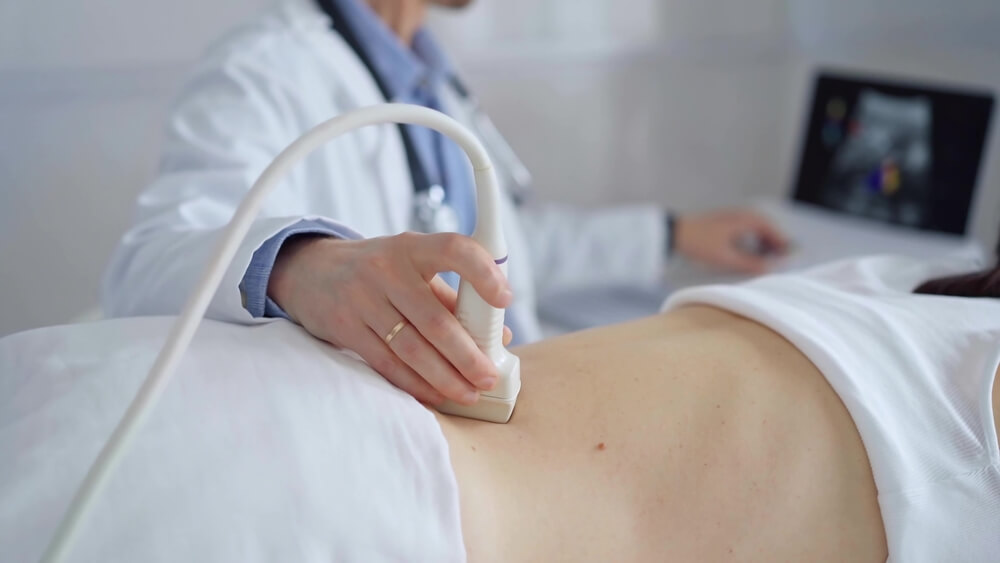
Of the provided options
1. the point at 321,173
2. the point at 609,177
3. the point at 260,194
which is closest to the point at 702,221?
the point at 609,177

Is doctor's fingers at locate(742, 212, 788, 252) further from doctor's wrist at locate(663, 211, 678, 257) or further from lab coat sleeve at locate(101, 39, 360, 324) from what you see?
lab coat sleeve at locate(101, 39, 360, 324)

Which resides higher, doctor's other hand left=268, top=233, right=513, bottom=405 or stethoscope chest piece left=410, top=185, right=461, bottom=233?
doctor's other hand left=268, top=233, right=513, bottom=405

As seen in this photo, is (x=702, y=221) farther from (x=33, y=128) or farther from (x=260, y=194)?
(x=260, y=194)

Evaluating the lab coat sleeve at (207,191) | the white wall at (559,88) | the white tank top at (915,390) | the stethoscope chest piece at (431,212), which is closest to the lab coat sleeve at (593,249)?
the white wall at (559,88)

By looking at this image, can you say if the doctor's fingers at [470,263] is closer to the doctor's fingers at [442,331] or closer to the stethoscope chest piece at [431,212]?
the doctor's fingers at [442,331]

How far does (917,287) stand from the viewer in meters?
0.79

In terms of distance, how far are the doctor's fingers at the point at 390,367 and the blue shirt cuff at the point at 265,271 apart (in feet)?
0.31

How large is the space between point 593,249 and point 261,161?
755 millimetres

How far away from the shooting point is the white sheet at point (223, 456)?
1.45 ft

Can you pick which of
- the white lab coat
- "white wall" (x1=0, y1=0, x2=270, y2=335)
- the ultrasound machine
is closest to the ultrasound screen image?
the ultrasound machine

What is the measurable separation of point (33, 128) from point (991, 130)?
1.59 m

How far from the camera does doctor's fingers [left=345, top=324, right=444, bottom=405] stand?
576 mm

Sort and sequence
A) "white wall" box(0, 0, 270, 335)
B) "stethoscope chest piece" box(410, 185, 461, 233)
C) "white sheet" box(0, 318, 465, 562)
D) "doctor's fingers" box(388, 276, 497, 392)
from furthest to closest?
1. "white wall" box(0, 0, 270, 335)
2. "stethoscope chest piece" box(410, 185, 461, 233)
3. "doctor's fingers" box(388, 276, 497, 392)
4. "white sheet" box(0, 318, 465, 562)

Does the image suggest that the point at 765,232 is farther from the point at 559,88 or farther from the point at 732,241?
the point at 559,88
